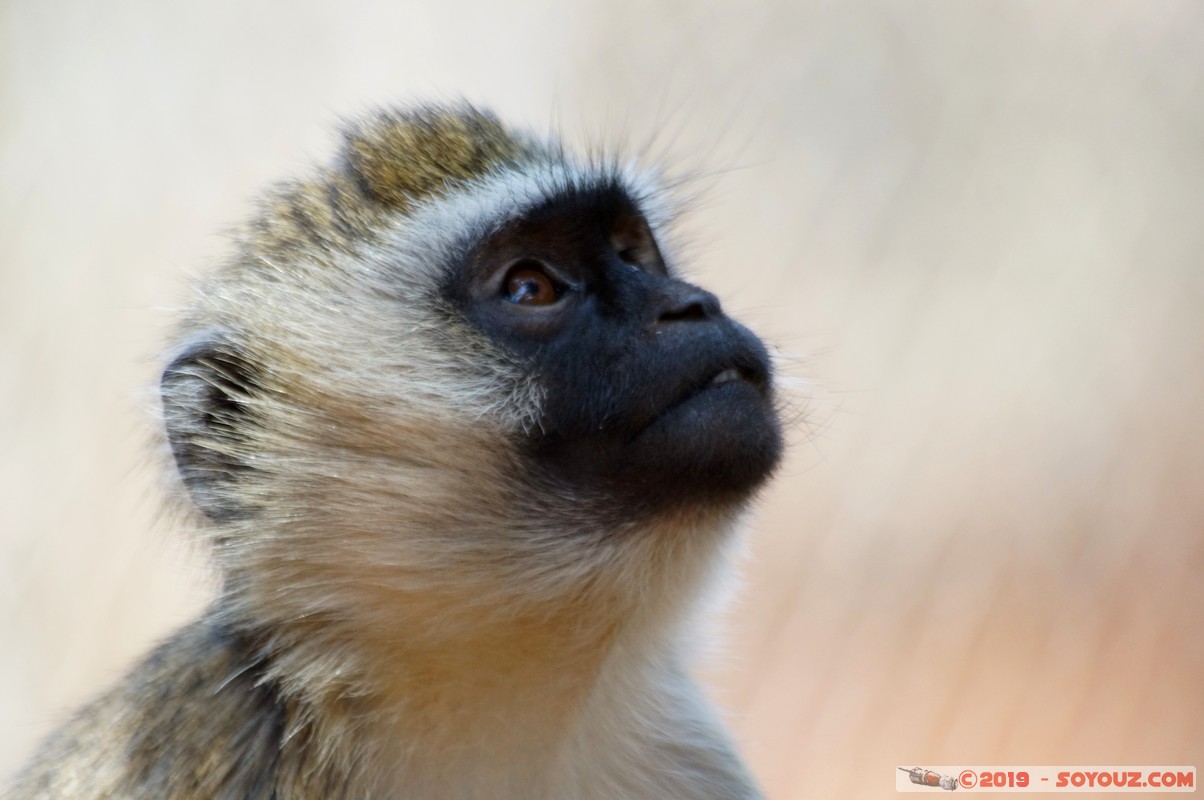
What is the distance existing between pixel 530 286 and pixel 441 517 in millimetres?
451

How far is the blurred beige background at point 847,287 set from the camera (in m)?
3.64

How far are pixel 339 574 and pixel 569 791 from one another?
57 cm

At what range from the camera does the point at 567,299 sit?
2.01 metres

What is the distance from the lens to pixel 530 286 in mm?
2049

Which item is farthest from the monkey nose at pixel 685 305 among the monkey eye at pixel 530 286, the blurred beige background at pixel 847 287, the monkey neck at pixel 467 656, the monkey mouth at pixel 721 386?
the blurred beige background at pixel 847 287

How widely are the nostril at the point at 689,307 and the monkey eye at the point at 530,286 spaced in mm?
228

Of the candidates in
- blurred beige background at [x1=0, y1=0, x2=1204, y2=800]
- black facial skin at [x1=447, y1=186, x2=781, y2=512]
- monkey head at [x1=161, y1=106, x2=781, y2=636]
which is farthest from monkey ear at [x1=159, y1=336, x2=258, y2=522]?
blurred beige background at [x1=0, y1=0, x2=1204, y2=800]

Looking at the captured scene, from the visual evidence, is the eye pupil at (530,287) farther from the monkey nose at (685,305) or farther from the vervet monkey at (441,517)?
the monkey nose at (685,305)

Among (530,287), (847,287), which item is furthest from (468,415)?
(847,287)

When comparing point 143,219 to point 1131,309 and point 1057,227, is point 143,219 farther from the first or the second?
point 1131,309

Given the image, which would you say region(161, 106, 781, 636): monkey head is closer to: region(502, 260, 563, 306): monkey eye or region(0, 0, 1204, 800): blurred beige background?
region(502, 260, 563, 306): monkey eye

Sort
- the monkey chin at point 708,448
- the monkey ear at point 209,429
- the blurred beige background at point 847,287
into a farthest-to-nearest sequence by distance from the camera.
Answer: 1. the blurred beige background at point 847,287
2. the monkey ear at point 209,429
3. the monkey chin at point 708,448

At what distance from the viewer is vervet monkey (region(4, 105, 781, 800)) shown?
184cm

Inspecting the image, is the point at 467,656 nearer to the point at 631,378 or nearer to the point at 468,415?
the point at 468,415
